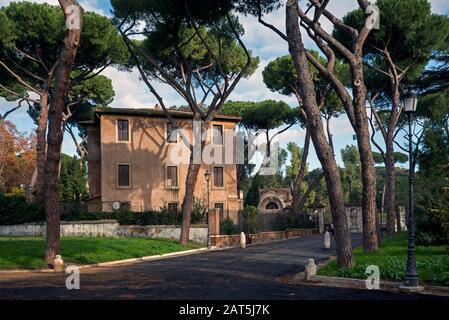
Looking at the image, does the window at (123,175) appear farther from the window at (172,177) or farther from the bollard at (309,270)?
the bollard at (309,270)

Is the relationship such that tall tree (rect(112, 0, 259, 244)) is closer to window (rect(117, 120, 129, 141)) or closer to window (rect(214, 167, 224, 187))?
window (rect(117, 120, 129, 141))

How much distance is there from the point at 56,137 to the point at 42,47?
15576mm

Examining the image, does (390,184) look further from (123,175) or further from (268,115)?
(268,115)

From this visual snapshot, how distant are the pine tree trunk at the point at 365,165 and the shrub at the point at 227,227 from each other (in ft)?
51.7

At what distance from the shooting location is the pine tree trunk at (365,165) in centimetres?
1759

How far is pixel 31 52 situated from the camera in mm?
31438

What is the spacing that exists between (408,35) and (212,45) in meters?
12.2

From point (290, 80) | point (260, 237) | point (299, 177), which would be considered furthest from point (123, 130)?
point (299, 177)

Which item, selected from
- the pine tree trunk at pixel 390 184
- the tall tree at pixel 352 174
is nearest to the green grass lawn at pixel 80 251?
the pine tree trunk at pixel 390 184

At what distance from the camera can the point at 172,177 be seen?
38.3 metres

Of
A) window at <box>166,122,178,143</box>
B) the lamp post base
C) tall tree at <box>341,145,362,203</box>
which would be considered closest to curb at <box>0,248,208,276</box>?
the lamp post base

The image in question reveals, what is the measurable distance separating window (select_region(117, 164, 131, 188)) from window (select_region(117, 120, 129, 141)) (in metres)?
2.00
